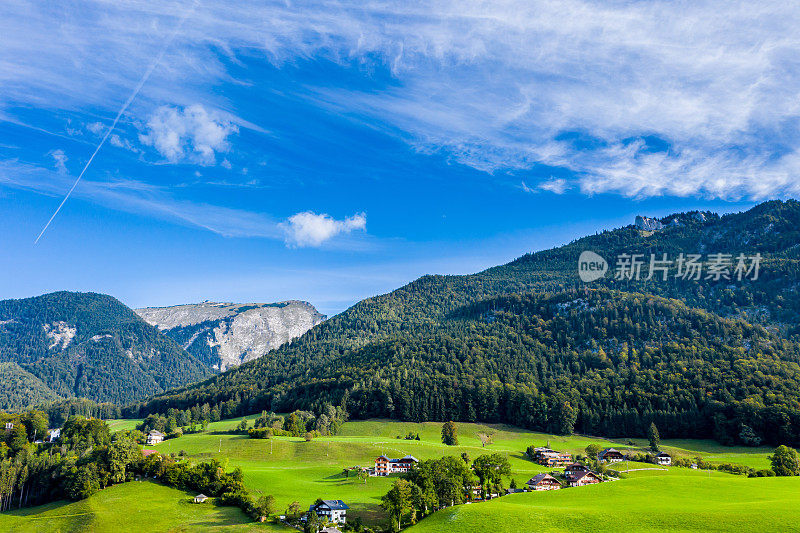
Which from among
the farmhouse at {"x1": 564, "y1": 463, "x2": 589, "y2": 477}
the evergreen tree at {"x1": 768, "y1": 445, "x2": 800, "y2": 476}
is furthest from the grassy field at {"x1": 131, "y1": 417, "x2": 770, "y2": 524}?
the evergreen tree at {"x1": 768, "y1": 445, "x2": 800, "y2": 476}

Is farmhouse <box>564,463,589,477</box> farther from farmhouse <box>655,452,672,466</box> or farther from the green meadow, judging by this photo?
farmhouse <box>655,452,672,466</box>

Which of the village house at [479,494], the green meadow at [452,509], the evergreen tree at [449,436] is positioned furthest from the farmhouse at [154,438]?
the village house at [479,494]

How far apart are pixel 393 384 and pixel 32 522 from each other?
117385 mm

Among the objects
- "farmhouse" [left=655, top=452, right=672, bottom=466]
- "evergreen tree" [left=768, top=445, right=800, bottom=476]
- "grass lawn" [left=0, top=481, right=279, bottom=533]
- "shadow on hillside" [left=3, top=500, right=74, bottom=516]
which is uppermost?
"evergreen tree" [left=768, top=445, right=800, bottom=476]

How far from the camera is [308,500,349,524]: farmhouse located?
6309cm

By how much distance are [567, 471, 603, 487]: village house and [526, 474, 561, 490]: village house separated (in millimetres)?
4461

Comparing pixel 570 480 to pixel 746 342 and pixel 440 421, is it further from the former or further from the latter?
pixel 746 342

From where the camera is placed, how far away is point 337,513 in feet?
209

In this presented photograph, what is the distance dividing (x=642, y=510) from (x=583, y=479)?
112 feet

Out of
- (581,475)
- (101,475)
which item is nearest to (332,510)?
(581,475)

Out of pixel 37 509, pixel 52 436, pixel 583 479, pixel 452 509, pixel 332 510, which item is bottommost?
pixel 37 509

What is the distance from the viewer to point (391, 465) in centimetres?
9338

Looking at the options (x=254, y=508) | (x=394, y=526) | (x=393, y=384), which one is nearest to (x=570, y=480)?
(x=394, y=526)

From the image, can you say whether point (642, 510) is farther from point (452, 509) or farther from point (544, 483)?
point (544, 483)
